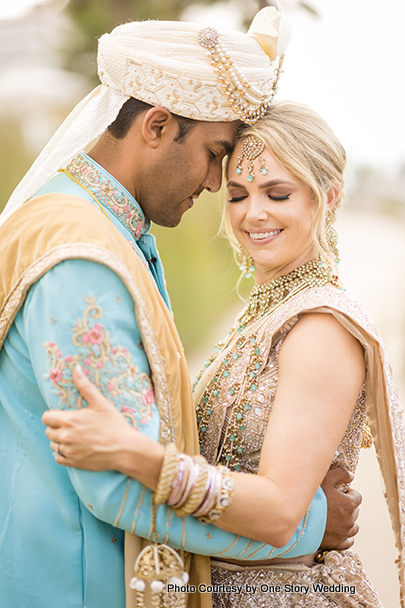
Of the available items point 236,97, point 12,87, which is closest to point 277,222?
point 236,97

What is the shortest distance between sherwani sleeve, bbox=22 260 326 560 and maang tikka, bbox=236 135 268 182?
0.65 meters

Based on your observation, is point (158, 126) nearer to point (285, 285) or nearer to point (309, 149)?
point (309, 149)

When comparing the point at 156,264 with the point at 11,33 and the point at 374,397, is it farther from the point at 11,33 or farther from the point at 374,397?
the point at 11,33

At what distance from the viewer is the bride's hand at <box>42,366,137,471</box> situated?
1219 millimetres

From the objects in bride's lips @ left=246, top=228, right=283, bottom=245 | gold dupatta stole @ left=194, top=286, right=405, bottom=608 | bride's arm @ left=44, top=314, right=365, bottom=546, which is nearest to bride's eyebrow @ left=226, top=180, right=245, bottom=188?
bride's lips @ left=246, top=228, right=283, bottom=245

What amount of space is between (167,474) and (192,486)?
0.21 feet

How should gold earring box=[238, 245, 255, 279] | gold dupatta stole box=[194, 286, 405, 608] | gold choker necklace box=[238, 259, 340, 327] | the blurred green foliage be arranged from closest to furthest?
1. gold dupatta stole box=[194, 286, 405, 608]
2. gold choker necklace box=[238, 259, 340, 327]
3. gold earring box=[238, 245, 255, 279]
4. the blurred green foliage

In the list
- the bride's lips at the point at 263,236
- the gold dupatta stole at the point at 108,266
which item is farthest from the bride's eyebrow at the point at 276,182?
the gold dupatta stole at the point at 108,266

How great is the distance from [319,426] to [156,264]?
2.55 feet

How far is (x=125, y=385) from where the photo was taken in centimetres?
129

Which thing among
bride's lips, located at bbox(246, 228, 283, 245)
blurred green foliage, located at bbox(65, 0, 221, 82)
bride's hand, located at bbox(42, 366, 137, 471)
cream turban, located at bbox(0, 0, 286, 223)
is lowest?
bride's hand, located at bbox(42, 366, 137, 471)

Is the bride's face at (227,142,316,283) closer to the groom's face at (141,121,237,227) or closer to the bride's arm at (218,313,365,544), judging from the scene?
the groom's face at (141,121,237,227)

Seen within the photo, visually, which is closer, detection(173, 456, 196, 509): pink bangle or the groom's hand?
detection(173, 456, 196, 509): pink bangle

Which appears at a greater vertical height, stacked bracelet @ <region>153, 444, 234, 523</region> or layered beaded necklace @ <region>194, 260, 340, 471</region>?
layered beaded necklace @ <region>194, 260, 340, 471</region>
